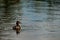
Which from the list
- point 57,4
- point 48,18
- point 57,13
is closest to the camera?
point 48,18

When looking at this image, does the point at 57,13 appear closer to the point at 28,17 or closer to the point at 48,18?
the point at 48,18

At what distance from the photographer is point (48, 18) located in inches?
154

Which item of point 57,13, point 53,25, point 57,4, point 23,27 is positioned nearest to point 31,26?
point 23,27

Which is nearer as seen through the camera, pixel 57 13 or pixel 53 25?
pixel 53 25

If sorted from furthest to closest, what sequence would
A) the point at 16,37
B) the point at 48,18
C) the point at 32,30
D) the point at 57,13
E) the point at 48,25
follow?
the point at 57,13
the point at 48,18
the point at 48,25
the point at 32,30
the point at 16,37

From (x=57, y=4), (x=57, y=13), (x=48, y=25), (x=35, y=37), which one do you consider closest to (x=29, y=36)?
(x=35, y=37)

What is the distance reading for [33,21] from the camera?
370 cm

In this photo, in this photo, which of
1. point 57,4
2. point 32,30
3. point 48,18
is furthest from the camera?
point 57,4

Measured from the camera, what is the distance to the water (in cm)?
305

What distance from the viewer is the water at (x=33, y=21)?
10.0 feet

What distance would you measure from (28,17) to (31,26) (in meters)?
0.50

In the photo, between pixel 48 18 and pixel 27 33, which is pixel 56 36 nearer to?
pixel 27 33

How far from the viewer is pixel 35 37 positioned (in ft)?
9.84

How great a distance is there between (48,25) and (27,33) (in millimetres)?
544
